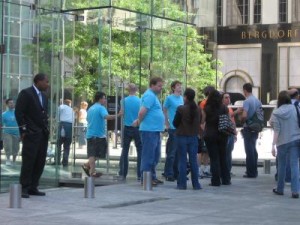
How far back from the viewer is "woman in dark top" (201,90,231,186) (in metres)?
14.0

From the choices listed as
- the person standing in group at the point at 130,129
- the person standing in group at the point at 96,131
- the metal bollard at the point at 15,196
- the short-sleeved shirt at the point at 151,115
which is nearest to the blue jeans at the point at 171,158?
the person standing in group at the point at 130,129

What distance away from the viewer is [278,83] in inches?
2249

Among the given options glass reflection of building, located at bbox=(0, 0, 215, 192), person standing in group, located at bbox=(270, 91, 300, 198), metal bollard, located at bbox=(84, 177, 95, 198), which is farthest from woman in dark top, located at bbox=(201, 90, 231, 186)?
metal bollard, located at bbox=(84, 177, 95, 198)

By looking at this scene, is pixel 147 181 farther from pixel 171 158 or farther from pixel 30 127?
pixel 30 127

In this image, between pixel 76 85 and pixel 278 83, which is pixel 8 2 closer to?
pixel 76 85

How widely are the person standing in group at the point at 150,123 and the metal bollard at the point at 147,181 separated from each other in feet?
1.07

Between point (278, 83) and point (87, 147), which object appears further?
point (278, 83)

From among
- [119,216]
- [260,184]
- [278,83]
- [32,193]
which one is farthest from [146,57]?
[278,83]

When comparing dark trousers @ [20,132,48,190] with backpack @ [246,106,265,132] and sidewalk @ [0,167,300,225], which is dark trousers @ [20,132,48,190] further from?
backpack @ [246,106,265,132]

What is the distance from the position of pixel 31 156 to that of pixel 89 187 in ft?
3.39

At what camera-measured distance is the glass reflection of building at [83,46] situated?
42.8 feet

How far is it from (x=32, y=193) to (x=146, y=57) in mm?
5301

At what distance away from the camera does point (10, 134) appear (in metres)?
13.1

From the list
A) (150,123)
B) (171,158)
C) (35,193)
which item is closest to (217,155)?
(171,158)
